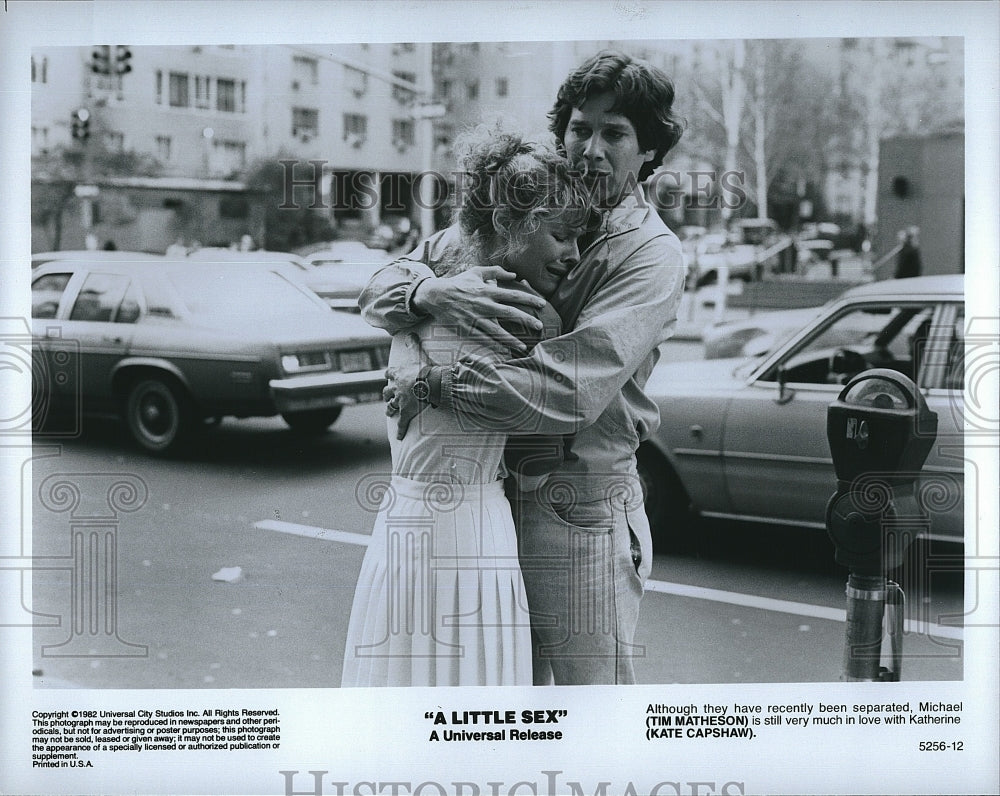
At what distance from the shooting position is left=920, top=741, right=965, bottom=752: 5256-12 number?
12.6 feet

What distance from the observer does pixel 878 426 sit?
3.35 metres

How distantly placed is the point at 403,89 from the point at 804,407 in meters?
1.80

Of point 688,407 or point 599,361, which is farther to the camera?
point 688,407

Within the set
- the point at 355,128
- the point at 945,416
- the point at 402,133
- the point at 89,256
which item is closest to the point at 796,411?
the point at 945,416

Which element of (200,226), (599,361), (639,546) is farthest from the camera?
(200,226)

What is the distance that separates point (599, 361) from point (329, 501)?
1.18 metres

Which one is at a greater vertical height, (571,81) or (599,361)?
(571,81)

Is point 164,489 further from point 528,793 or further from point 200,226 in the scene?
point 528,793

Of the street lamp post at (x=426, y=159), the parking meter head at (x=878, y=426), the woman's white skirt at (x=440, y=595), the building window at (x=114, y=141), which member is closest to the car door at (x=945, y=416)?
the parking meter head at (x=878, y=426)

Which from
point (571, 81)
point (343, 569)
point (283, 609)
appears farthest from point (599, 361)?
point (283, 609)

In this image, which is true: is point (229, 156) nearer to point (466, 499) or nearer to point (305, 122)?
point (305, 122)

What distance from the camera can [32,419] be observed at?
3.77m

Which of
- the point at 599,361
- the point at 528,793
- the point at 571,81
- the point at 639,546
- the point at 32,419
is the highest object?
the point at 571,81

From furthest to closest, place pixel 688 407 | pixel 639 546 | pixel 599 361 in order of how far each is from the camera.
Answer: pixel 688 407 → pixel 639 546 → pixel 599 361
